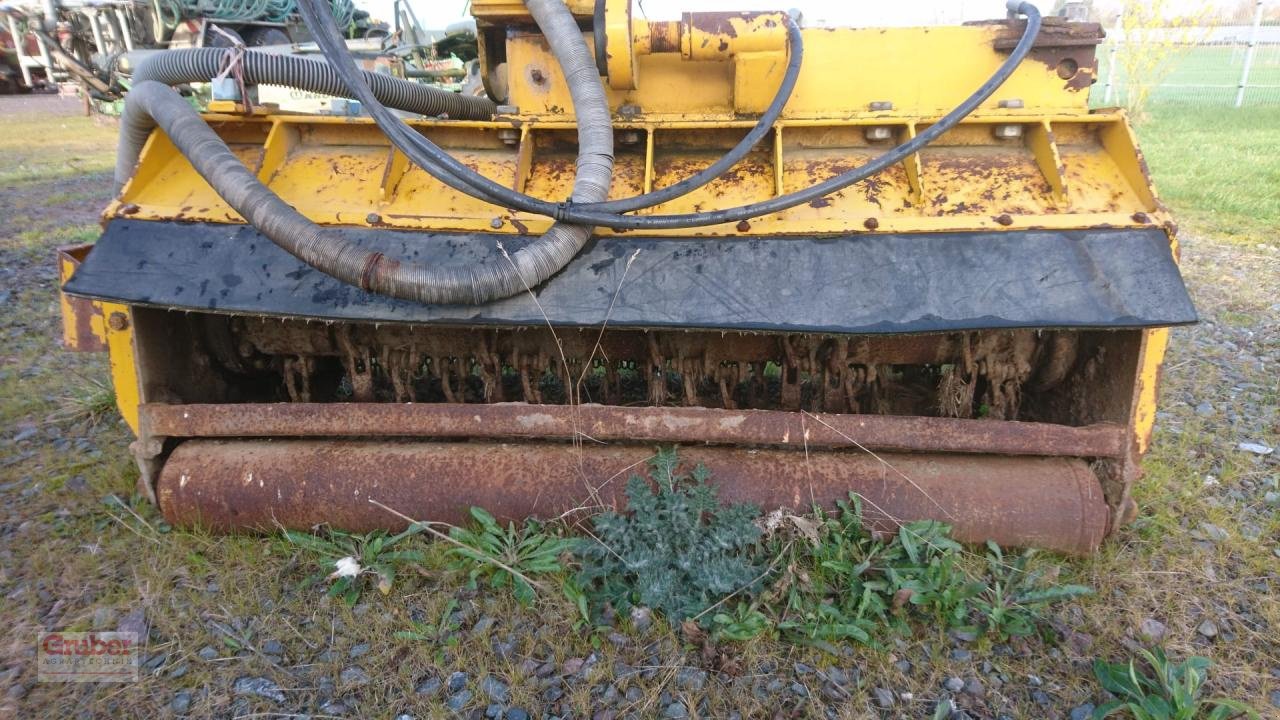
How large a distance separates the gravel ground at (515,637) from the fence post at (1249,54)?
16200 millimetres

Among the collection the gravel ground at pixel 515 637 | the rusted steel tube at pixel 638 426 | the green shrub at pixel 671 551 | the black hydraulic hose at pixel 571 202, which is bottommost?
the gravel ground at pixel 515 637

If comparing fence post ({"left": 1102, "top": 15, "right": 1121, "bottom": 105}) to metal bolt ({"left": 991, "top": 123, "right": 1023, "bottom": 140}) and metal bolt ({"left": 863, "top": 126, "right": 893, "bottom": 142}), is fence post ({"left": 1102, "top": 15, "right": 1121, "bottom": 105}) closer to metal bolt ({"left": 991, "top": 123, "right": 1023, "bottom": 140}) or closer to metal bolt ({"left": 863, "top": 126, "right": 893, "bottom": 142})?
metal bolt ({"left": 991, "top": 123, "right": 1023, "bottom": 140})

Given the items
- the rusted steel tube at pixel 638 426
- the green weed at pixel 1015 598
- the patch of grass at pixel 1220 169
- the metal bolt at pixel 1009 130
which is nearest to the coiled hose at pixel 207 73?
the rusted steel tube at pixel 638 426

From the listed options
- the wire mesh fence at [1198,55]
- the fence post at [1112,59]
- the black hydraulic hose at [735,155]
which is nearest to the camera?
the black hydraulic hose at [735,155]

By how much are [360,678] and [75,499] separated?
1.67 metres

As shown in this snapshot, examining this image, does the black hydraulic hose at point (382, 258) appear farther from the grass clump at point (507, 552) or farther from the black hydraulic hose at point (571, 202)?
the grass clump at point (507, 552)

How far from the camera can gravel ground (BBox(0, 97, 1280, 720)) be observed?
2166mm

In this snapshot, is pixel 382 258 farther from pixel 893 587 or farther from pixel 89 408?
pixel 89 408

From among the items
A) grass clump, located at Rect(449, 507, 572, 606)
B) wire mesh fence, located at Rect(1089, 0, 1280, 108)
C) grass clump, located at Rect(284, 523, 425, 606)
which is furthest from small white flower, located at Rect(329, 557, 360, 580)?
wire mesh fence, located at Rect(1089, 0, 1280, 108)

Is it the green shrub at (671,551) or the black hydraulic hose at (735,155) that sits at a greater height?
the black hydraulic hose at (735,155)

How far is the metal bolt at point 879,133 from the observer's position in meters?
2.78

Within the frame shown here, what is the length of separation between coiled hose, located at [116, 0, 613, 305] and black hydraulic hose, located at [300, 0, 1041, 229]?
10cm

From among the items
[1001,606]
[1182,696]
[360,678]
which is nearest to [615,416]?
[360,678]

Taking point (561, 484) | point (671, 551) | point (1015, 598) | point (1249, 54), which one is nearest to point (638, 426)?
point (561, 484)
